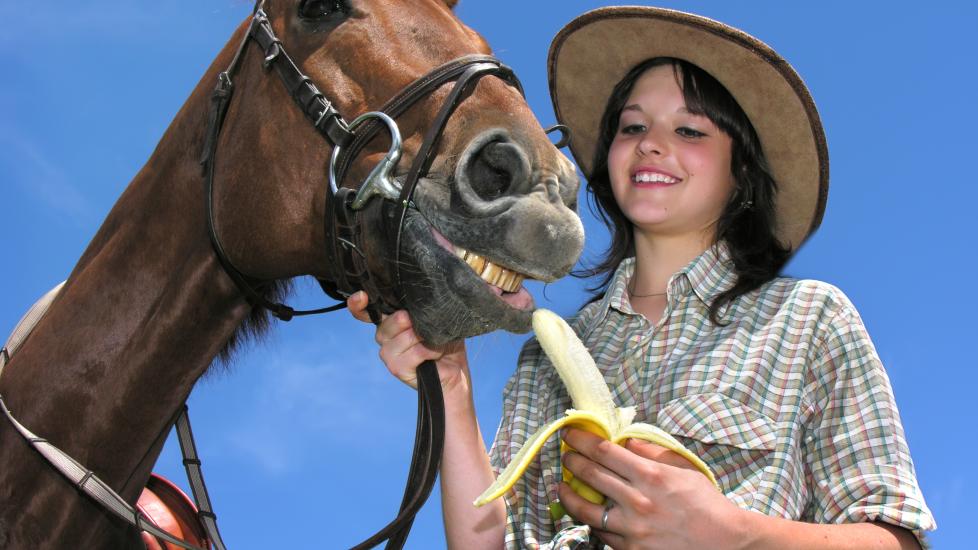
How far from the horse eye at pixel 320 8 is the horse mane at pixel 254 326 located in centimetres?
84

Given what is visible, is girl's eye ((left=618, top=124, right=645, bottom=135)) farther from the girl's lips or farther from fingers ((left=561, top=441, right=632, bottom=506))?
fingers ((left=561, top=441, right=632, bottom=506))

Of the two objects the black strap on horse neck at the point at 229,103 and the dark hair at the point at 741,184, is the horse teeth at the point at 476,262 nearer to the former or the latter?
the black strap on horse neck at the point at 229,103

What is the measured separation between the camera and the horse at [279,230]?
2.02 m

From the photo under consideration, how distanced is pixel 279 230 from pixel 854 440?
5.22ft

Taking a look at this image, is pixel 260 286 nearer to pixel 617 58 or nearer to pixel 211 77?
pixel 211 77

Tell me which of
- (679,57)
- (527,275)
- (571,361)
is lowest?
(571,361)

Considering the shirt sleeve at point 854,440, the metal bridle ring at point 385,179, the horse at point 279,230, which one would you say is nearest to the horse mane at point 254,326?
the horse at point 279,230

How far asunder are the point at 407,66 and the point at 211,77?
0.84m

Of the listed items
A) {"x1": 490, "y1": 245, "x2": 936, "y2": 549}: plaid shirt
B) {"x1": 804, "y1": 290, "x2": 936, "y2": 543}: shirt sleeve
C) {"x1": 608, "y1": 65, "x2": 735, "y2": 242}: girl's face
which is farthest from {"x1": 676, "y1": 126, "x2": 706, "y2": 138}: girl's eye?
{"x1": 804, "y1": 290, "x2": 936, "y2": 543}: shirt sleeve

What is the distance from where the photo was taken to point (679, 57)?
2730 mm

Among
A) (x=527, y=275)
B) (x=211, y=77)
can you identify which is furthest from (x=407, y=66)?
(x=211, y=77)

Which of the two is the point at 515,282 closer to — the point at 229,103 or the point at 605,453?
the point at 605,453

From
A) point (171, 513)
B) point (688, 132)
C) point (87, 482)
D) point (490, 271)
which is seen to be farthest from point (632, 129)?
point (171, 513)

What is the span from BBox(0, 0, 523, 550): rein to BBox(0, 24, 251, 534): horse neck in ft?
0.24
